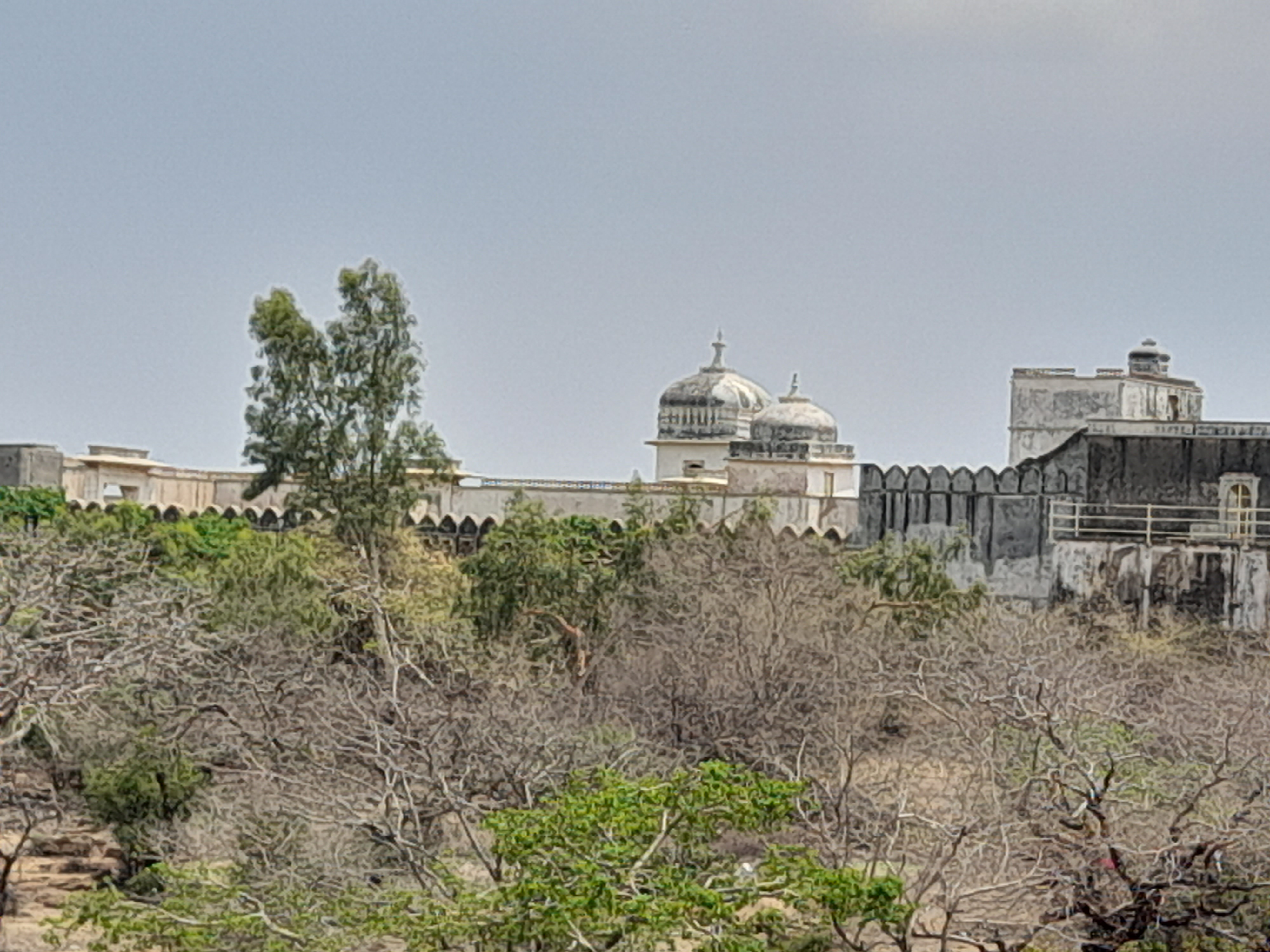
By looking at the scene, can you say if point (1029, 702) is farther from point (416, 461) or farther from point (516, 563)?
point (416, 461)

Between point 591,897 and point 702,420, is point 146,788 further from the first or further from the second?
point 702,420

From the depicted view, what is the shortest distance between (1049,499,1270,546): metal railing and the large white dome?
20903 millimetres

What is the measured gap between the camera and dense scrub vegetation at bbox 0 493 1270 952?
20.9 meters

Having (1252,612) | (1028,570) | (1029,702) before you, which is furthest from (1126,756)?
(1028,570)

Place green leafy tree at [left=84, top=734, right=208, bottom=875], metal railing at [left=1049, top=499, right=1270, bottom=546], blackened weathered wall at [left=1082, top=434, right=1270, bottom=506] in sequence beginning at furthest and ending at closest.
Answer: blackened weathered wall at [left=1082, top=434, right=1270, bottom=506]
metal railing at [left=1049, top=499, right=1270, bottom=546]
green leafy tree at [left=84, top=734, right=208, bottom=875]

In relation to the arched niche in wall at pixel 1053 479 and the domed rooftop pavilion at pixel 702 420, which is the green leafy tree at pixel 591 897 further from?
the domed rooftop pavilion at pixel 702 420

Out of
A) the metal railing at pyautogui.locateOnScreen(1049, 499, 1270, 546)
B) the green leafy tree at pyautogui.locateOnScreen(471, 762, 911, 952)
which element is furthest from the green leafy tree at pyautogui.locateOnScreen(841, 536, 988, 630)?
the green leafy tree at pyautogui.locateOnScreen(471, 762, 911, 952)

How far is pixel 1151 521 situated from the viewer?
37.7m

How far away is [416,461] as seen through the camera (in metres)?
40.8

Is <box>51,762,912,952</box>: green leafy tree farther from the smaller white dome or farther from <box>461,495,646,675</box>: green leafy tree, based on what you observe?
the smaller white dome

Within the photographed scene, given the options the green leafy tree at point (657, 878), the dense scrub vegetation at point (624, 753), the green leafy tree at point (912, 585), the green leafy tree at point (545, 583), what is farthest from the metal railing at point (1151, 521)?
the green leafy tree at point (657, 878)

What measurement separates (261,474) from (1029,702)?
18.4 meters

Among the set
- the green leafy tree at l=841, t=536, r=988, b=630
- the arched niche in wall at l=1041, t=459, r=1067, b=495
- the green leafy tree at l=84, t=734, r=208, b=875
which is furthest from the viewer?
the arched niche in wall at l=1041, t=459, r=1067, b=495

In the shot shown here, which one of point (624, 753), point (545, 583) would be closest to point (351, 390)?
point (545, 583)
